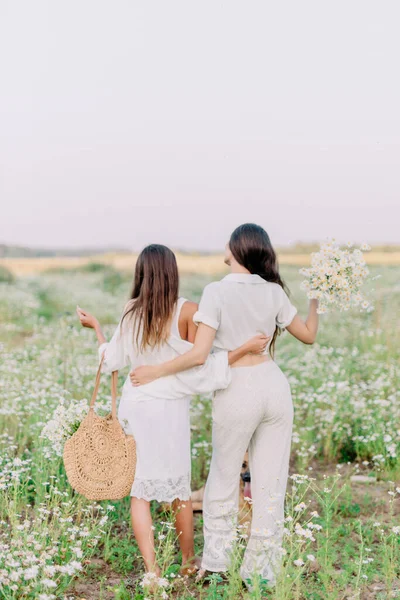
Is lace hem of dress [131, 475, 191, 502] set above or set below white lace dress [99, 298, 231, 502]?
below

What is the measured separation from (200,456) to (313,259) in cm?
265

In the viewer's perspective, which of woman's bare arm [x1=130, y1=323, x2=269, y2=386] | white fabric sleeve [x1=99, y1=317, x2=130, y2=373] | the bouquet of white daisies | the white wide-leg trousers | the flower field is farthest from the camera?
the bouquet of white daisies

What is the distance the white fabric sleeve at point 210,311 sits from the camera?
13.6ft

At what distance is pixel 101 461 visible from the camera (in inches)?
167

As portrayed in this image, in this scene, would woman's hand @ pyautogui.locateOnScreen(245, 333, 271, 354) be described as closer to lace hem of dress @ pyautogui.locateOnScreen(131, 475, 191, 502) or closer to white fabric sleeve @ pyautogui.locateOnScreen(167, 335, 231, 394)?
white fabric sleeve @ pyautogui.locateOnScreen(167, 335, 231, 394)

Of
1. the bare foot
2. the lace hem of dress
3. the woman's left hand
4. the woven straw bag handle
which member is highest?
the woman's left hand

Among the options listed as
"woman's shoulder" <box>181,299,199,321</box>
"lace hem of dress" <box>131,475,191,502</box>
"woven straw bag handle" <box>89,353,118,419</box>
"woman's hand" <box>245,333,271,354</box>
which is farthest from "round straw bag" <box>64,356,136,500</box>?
"woman's hand" <box>245,333,271,354</box>

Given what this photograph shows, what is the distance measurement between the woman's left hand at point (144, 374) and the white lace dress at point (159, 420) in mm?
39

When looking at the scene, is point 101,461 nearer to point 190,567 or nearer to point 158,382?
point 158,382

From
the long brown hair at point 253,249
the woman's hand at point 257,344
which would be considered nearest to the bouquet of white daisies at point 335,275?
the long brown hair at point 253,249

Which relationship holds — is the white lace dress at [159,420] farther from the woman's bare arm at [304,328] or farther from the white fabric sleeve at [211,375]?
the woman's bare arm at [304,328]

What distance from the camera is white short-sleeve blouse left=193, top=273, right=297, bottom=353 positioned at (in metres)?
4.16

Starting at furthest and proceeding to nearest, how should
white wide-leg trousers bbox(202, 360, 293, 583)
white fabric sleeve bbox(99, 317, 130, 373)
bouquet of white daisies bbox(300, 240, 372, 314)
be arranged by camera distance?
bouquet of white daisies bbox(300, 240, 372, 314) → white fabric sleeve bbox(99, 317, 130, 373) → white wide-leg trousers bbox(202, 360, 293, 583)

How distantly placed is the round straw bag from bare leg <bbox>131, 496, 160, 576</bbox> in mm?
160
